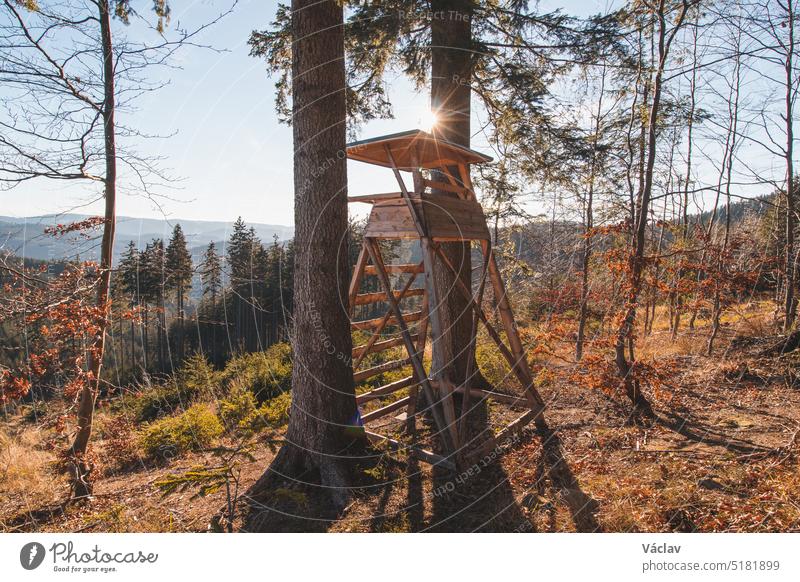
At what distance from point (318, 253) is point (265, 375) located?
588cm

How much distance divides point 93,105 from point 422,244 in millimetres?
4077

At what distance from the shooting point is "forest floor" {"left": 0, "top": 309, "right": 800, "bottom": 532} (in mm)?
3322

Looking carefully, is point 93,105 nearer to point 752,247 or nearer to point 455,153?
point 455,153

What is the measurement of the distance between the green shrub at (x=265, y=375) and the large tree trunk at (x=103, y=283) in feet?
12.5

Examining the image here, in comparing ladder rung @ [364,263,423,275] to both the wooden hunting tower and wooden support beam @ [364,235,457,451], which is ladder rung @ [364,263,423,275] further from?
wooden support beam @ [364,235,457,451]

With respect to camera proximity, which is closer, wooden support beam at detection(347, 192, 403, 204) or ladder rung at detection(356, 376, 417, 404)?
wooden support beam at detection(347, 192, 403, 204)

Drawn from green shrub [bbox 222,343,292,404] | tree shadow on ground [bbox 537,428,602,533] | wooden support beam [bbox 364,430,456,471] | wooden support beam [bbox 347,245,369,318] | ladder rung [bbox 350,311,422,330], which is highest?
wooden support beam [bbox 347,245,369,318]

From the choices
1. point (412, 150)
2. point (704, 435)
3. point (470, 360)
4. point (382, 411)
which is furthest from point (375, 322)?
point (704, 435)

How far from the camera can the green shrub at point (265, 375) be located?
29.3ft

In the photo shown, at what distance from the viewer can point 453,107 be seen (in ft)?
21.5

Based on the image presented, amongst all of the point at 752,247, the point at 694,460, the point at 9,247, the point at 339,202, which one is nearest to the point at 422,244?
the point at 339,202

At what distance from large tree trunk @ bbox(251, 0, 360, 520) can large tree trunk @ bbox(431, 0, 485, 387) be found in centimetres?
209

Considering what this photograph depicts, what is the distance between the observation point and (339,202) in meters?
4.37
